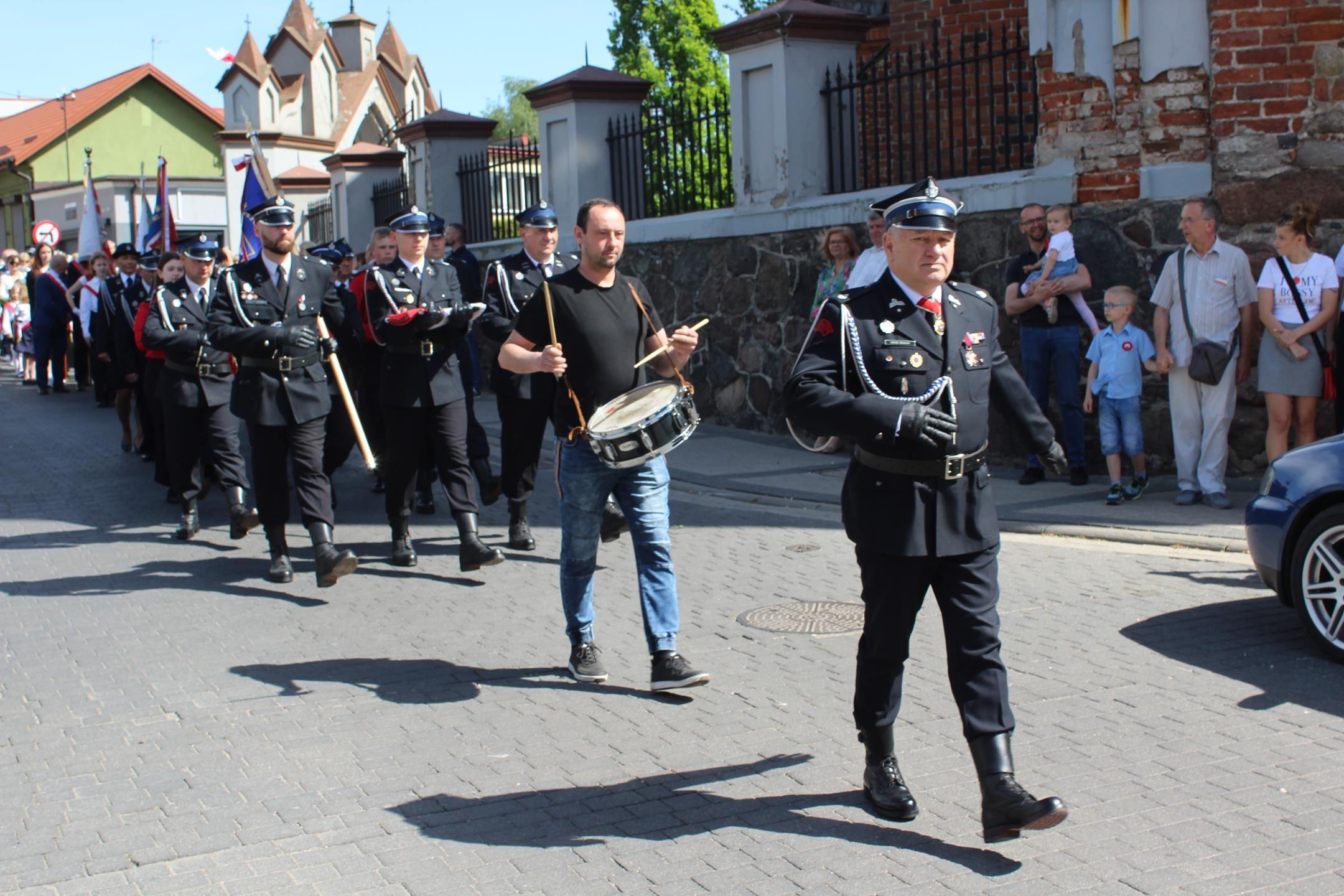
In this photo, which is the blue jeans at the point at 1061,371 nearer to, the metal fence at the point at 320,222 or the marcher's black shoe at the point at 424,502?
the marcher's black shoe at the point at 424,502

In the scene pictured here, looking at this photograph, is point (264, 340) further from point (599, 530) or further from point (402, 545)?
point (599, 530)

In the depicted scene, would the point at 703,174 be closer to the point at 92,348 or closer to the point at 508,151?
the point at 508,151

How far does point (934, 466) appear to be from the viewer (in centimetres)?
444

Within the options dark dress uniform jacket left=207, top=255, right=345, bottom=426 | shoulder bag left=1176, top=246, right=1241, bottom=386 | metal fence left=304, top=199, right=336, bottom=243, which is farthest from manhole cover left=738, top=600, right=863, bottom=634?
metal fence left=304, top=199, right=336, bottom=243

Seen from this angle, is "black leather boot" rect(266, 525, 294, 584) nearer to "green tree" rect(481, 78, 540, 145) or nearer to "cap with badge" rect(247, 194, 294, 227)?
"cap with badge" rect(247, 194, 294, 227)

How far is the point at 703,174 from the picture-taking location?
50.6 feet

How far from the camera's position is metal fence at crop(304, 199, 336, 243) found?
26031 mm

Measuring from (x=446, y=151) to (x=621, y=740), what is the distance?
1615 cm

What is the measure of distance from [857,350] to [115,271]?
14.9m

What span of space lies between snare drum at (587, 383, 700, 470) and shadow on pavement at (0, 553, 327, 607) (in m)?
2.89

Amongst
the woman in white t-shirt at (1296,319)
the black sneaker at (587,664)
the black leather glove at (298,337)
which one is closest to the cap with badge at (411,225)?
the black leather glove at (298,337)

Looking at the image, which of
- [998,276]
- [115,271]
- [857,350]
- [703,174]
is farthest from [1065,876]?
[115,271]

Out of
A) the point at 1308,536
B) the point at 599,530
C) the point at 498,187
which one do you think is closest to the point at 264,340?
the point at 599,530

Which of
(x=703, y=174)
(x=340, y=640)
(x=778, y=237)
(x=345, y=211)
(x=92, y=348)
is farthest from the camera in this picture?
(x=345, y=211)
